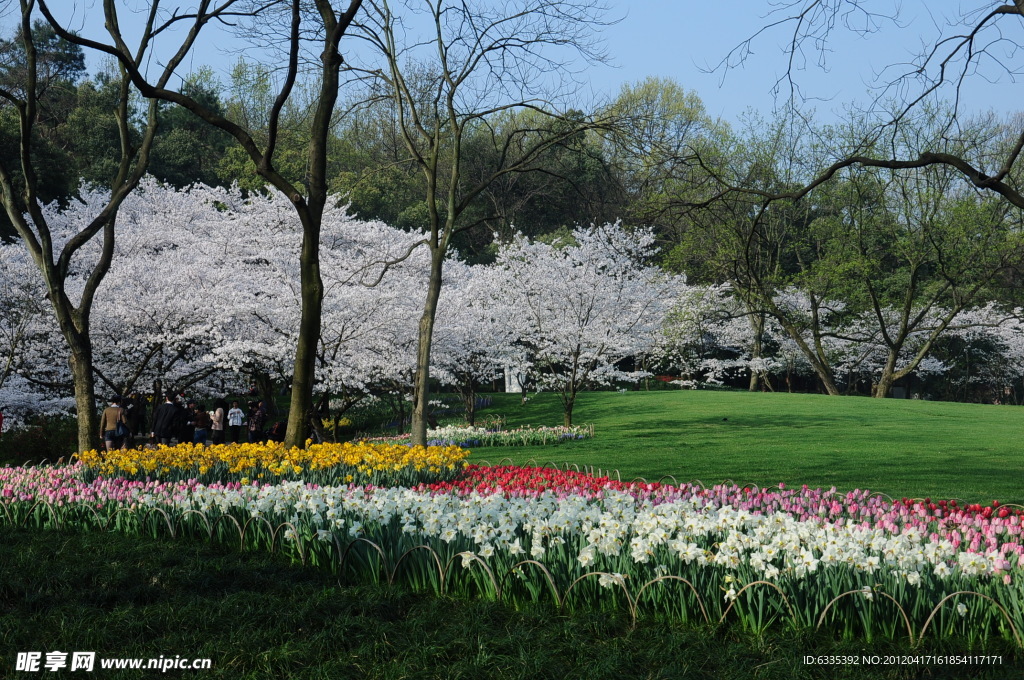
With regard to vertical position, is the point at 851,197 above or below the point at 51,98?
below

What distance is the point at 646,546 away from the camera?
5.17 m

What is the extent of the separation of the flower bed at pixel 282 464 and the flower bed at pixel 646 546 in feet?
3.62

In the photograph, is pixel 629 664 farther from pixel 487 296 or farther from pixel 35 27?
pixel 35 27

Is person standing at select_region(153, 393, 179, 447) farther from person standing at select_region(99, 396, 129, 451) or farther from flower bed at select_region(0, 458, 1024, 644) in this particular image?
flower bed at select_region(0, 458, 1024, 644)

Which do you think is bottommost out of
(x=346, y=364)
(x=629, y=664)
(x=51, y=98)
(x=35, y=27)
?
(x=629, y=664)

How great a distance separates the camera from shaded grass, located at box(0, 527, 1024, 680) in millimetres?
4195

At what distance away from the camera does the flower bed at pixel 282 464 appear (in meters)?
9.24

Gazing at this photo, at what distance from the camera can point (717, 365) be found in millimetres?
38312

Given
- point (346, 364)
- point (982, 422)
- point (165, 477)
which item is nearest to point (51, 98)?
point (346, 364)

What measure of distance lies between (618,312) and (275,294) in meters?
9.07

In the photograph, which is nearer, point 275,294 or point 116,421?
point 116,421

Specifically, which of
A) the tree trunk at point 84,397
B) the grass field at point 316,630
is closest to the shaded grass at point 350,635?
the grass field at point 316,630

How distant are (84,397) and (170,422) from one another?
4.97 m

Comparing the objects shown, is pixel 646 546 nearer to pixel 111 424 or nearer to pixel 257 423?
pixel 111 424
